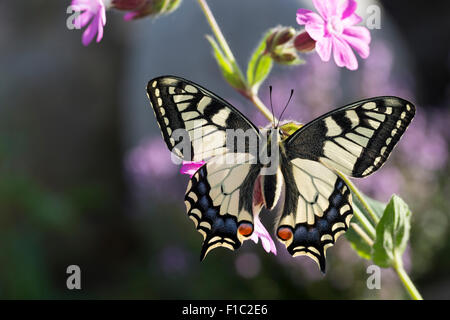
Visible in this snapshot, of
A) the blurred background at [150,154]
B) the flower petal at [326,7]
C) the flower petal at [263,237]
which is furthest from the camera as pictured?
the blurred background at [150,154]

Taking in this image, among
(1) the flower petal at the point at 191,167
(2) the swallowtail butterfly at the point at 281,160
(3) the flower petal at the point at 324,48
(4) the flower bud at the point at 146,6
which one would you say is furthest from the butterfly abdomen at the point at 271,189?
(4) the flower bud at the point at 146,6

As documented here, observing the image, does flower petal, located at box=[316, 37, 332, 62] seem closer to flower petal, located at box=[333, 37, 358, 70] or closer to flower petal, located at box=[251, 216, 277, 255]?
flower petal, located at box=[333, 37, 358, 70]

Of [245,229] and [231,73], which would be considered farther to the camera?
[231,73]

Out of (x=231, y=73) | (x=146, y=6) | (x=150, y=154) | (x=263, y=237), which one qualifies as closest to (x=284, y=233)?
(x=263, y=237)

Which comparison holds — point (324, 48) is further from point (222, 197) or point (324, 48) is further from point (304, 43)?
point (222, 197)

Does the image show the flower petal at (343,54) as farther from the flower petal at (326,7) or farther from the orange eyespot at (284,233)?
the orange eyespot at (284,233)

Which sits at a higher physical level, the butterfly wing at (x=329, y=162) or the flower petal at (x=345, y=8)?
the flower petal at (x=345, y=8)

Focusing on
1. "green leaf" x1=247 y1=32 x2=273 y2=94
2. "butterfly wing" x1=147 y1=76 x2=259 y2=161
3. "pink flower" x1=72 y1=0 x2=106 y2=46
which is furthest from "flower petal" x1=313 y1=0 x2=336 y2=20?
"pink flower" x1=72 y1=0 x2=106 y2=46
